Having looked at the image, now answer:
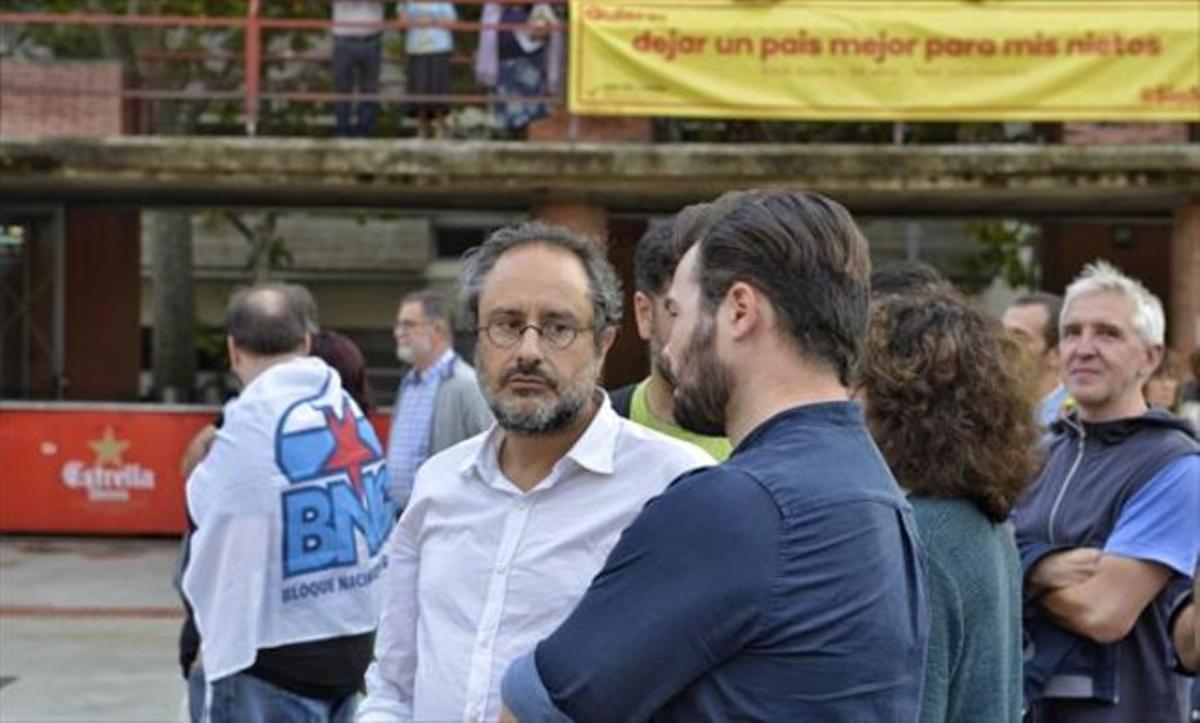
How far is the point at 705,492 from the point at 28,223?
64.6 ft

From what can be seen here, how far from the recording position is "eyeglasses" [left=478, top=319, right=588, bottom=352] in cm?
330

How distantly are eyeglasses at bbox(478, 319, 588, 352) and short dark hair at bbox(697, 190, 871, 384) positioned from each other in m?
0.77

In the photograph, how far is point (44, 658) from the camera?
37.7 ft

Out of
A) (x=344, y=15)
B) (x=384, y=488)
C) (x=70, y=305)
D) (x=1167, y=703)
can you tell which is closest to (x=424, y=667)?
(x=1167, y=703)

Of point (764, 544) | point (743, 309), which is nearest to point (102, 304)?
point (743, 309)

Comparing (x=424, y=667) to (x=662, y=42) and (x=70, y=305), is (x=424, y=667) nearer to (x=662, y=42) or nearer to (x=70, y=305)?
(x=662, y=42)

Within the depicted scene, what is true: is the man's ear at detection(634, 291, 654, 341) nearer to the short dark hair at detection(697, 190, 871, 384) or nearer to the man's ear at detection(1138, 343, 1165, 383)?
the man's ear at detection(1138, 343, 1165, 383)

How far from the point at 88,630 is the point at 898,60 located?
7738mm

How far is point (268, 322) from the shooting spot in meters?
5.54

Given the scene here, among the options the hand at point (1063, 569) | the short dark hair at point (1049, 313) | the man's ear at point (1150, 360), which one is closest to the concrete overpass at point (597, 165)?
the short dark hair at point (1049, 313)

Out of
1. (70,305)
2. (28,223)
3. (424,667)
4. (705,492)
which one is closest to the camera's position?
(705,492)

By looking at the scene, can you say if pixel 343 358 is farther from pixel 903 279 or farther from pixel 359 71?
pixel 359 71

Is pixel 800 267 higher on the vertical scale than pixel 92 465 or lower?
higher

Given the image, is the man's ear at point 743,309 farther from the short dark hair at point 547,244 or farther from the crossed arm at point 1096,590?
the crossed arm at point 1096,590
